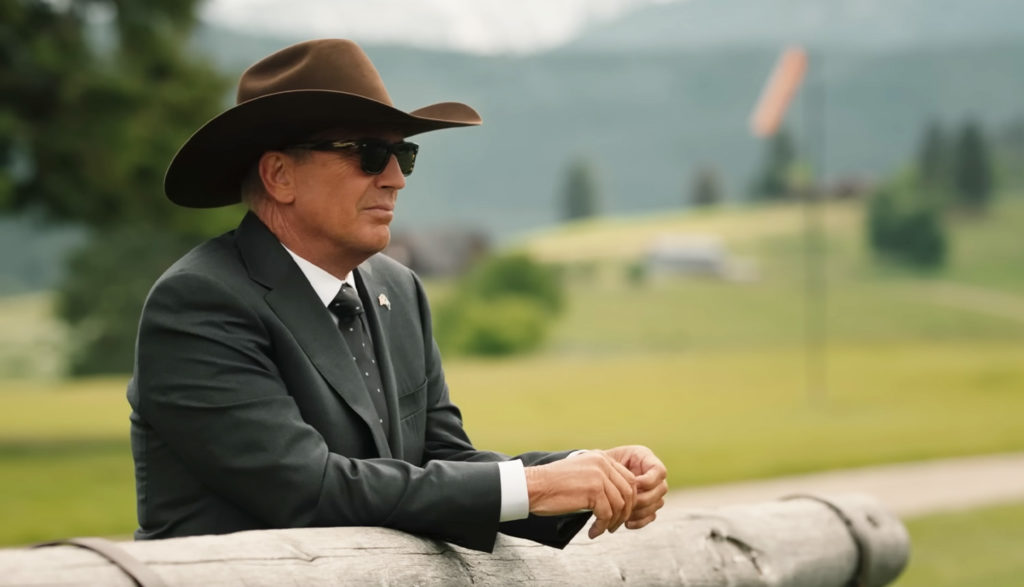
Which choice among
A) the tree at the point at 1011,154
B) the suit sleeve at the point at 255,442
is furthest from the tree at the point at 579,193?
the suit sleeve at the point at 255,442

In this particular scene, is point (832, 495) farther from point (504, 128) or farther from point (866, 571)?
point (504, 128)

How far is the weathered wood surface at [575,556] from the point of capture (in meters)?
2.46

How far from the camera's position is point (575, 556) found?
3.28 metres

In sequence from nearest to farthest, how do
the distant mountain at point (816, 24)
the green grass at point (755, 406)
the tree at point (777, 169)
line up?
Answer: the green grass at point (755, 406) → the tree at point (777, 169) → the distant mountain at point (816, 24)

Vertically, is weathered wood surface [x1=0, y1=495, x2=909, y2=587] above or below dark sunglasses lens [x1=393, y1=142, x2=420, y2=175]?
below

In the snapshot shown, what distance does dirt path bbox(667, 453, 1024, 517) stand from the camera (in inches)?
476

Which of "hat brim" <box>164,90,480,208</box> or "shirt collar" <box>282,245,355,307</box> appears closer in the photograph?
"hat brim" <box>164,90,480,208</box>

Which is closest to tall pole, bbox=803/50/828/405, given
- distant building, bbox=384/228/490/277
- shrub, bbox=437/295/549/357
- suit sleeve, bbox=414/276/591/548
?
shrub, bbox=437/295/549/357

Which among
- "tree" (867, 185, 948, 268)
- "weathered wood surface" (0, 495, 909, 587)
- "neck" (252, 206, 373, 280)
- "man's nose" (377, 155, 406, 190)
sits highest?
"man's nose" (377, 155, 406, 190)

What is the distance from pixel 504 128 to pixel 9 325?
26.3m

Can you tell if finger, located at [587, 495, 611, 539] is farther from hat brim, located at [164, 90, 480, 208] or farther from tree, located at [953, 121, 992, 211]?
tree, located at [953, 121, 992, 211]

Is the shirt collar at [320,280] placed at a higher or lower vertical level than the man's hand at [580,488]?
higher

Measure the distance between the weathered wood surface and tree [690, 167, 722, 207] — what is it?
5186cm

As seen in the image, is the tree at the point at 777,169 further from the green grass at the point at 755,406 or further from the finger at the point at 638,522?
the finger at the point at 638,522
